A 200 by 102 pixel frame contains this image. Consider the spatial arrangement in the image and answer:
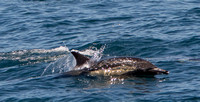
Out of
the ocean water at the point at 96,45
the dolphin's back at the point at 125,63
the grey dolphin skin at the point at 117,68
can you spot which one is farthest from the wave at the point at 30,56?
the dolphin's back at the point at 125,63

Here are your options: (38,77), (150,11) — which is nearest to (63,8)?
(150,11)

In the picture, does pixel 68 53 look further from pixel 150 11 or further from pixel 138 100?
pixel 150 11

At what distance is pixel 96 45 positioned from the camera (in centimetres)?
1720

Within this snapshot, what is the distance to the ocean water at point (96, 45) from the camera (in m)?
10.8

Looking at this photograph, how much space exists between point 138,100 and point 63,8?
17.1 metres

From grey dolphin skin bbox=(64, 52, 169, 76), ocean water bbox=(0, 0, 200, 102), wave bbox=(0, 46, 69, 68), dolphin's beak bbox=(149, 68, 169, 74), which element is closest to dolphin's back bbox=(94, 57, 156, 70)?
grey dolphin skin bbox=(64, 52, 169, 76)

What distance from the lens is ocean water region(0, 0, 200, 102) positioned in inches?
426

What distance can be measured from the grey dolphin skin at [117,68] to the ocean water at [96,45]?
283 mm

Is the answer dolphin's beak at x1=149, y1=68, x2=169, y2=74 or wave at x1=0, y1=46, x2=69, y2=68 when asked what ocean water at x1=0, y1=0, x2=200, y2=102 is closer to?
wave at x1=0, y1=46, x2=69, y2=68

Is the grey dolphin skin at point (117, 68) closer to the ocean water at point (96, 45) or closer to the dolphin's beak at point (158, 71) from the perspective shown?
the dolphin's beak at point (158, 71)

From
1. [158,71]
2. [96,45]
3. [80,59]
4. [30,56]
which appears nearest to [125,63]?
[158,71]

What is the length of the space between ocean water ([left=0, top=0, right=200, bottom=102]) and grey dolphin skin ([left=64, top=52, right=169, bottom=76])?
0.28 m

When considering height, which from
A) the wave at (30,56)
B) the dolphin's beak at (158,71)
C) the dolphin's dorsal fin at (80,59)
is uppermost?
the dolphin's dorsal fin at (80,59)

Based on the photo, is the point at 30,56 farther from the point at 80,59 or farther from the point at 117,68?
the point at 117,68
